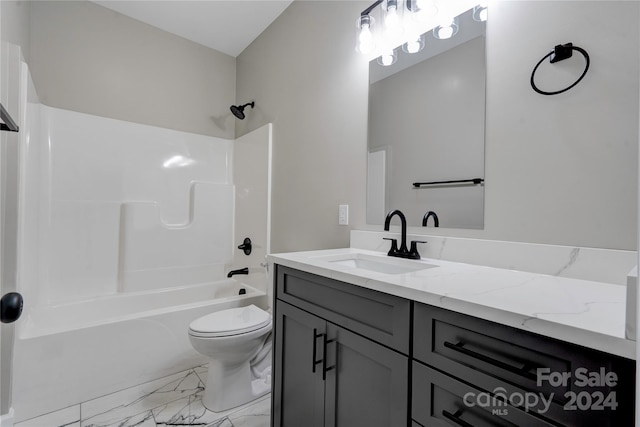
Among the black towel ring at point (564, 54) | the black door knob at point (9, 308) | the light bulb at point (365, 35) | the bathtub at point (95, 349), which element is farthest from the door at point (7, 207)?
the black towel ring at point (564, 54)

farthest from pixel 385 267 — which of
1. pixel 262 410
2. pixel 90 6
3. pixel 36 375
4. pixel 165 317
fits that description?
pixel 90 6

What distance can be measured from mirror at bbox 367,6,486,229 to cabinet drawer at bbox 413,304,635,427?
63 centimetres

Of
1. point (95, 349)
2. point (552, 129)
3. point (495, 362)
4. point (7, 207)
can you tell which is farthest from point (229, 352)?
point (552, 129)

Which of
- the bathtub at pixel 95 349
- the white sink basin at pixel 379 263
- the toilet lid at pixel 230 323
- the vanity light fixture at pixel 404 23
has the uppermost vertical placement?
the vanity light fixture at pixel 404 23

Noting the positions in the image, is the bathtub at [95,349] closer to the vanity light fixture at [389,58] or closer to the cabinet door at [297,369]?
the cabinet door at [297,369]

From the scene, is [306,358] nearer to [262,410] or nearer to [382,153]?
[262,410]

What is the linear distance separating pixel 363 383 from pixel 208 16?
281 cm

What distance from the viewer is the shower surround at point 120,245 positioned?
1726 mm

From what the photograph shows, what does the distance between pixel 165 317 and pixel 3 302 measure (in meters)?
1.31

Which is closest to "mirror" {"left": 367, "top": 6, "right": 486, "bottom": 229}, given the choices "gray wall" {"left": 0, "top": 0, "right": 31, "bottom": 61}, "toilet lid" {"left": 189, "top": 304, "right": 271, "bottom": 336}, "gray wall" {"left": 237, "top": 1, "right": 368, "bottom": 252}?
A: "gray wall" {"left": 237, "top": 1, "right": 368, "bottom": 252}

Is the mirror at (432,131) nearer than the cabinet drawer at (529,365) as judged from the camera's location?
No

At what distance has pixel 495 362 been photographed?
0.63m

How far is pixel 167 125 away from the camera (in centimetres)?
267

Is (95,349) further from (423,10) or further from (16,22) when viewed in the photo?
(423,10)
